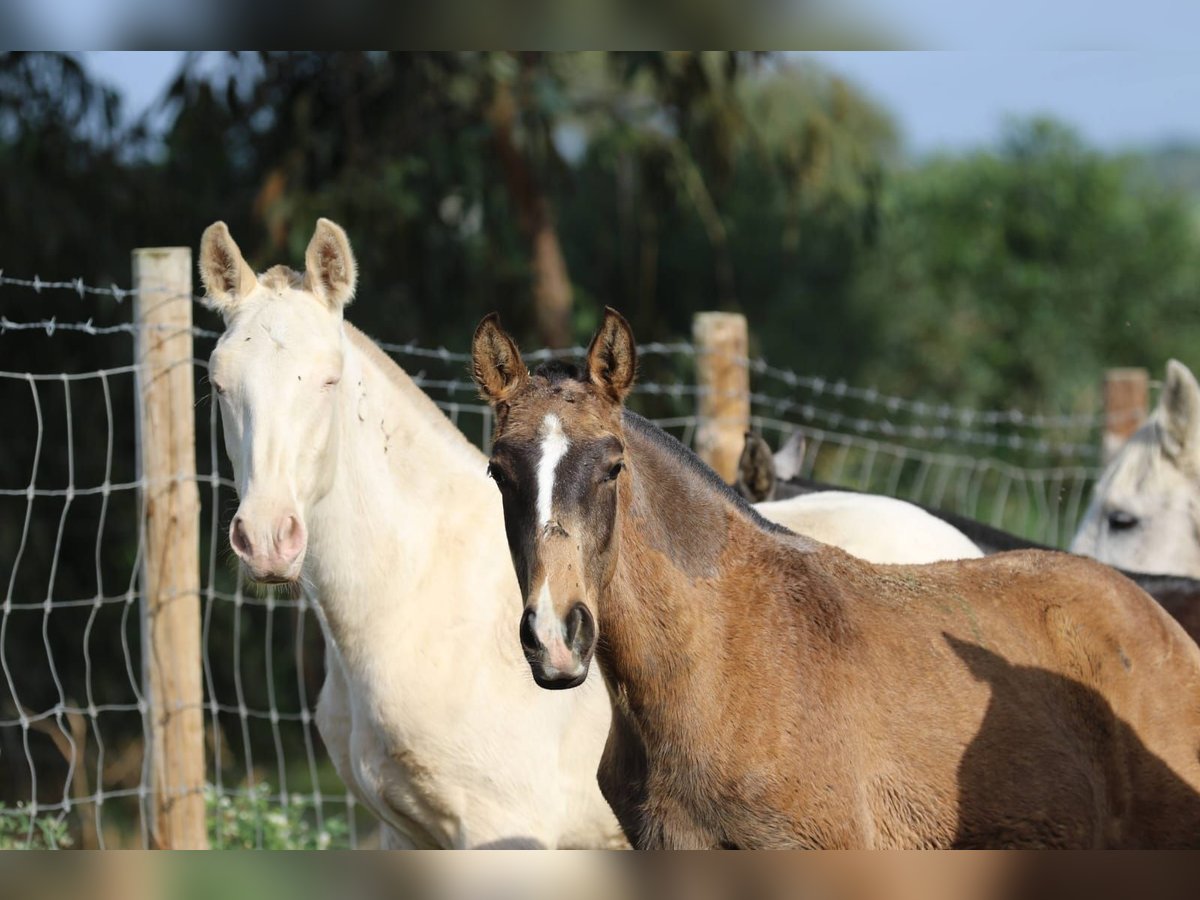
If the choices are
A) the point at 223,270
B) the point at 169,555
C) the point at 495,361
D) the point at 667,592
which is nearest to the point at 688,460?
the point at 667,592

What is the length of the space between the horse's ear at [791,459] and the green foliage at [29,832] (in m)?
3.14

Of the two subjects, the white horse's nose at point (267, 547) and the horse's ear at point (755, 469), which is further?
the horse's ear at point (755, 469)

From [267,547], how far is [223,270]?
0.93 meters

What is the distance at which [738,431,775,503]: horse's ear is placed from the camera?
18.4 ft

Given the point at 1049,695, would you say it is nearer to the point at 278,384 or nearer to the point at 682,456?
the point at 682,456

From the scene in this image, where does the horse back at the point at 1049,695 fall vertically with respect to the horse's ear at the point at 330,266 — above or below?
→ below

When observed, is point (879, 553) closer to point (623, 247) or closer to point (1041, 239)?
point (623, 247)

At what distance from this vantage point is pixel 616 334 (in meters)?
3.26

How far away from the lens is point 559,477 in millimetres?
3049

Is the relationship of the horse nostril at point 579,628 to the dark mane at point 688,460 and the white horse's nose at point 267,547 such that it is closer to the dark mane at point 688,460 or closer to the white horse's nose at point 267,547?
the dark mane at point 688,460

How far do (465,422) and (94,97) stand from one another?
11.6 ft

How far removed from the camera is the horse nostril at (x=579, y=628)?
115 inches

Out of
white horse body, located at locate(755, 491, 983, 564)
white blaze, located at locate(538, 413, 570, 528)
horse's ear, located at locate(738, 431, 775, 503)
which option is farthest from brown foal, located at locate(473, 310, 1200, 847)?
horse's ear, located at locate(738, 431, 775, 503)

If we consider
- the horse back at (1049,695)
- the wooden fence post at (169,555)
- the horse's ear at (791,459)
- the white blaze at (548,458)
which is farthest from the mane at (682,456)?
the horse's ear at (791,459)
